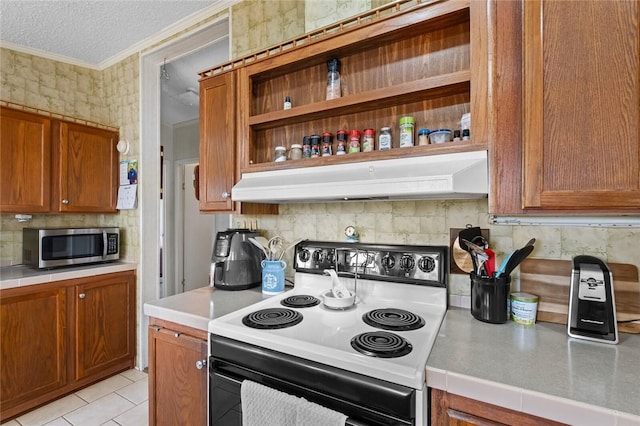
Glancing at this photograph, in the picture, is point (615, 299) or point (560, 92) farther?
point (615, 299)

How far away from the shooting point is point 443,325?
44.0 inches

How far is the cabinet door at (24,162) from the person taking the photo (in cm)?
208

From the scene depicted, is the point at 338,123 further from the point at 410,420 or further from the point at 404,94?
the point at 410,420

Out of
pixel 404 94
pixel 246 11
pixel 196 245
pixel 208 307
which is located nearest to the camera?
pixel 404 94

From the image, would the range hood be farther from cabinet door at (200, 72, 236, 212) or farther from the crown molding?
the crown molding

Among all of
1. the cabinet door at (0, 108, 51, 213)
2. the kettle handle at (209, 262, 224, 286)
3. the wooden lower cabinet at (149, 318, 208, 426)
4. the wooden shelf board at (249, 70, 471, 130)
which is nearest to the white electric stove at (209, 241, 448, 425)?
the wooden lower cabinet at (149, 318, 208, 426)

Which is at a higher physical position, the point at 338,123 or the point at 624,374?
the point at 338,123

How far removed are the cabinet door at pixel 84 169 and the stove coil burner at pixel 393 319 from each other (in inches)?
99.0

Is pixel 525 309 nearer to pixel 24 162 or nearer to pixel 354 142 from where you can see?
pixel 354 142

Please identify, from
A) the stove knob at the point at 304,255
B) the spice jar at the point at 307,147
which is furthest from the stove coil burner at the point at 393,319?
the spice jar at the point at 307,147

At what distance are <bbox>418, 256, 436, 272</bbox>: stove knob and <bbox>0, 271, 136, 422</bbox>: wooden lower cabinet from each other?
2.40 m

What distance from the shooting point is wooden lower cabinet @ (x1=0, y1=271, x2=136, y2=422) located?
1928 millimetres

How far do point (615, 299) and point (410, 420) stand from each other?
879 mm

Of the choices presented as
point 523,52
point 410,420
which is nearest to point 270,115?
point 523,52
